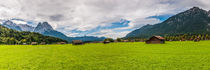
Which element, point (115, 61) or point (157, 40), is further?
point (157, 40)

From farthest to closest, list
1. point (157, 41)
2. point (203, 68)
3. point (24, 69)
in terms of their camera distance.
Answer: point (157, 41) < point (24, 69) < point (203, 68)

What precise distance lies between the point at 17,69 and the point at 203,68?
1809 cm

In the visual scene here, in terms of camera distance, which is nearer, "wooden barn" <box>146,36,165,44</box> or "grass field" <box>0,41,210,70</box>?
"grass field" <box>0,41,210,70</box>

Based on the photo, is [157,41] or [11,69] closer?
[11,69]

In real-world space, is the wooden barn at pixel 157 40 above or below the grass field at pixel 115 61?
above

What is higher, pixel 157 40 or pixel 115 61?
pixel 157 40

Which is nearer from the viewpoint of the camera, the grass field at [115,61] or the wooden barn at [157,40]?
the grass field at [115,61]

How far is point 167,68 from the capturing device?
1116cm

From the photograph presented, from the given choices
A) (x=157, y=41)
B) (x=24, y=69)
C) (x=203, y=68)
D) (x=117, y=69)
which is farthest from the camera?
(x=157, y=41)

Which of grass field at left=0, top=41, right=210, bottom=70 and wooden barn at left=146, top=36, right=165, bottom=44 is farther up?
wooden barn at left=146, top=36, right=165, bottom=44

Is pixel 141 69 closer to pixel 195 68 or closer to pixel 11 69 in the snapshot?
pixel 195 68

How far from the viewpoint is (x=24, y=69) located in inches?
488

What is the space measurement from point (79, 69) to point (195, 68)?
10818mm

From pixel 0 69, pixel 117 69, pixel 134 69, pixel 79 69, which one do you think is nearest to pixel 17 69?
pixel 0 69
